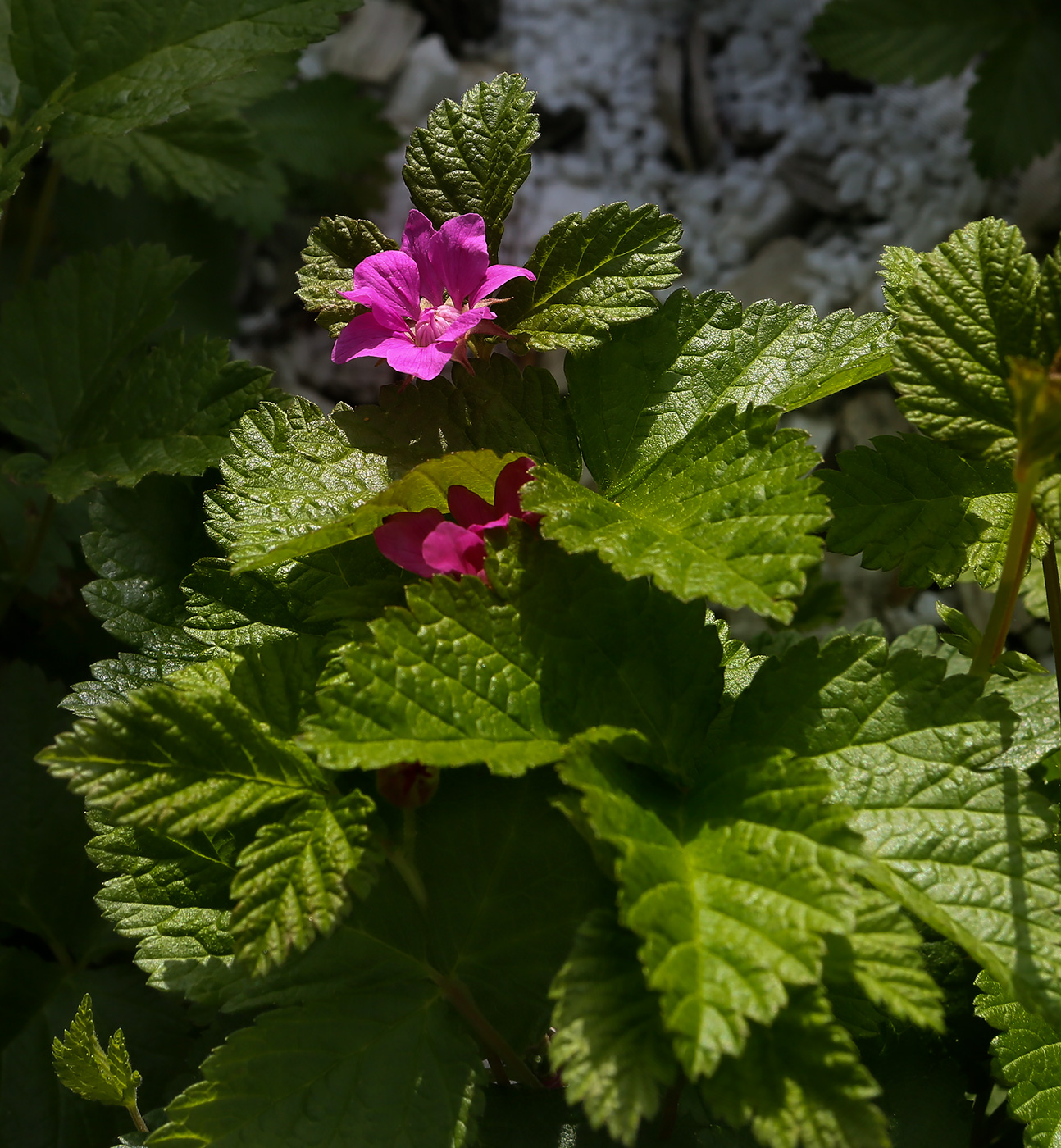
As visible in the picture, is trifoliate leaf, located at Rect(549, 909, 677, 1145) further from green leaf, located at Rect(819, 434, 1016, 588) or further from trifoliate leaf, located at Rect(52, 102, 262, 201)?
trifoliate leaf, located at Rect(52, 102, 262, 201)

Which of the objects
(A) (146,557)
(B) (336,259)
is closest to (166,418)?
(A) (146,557)

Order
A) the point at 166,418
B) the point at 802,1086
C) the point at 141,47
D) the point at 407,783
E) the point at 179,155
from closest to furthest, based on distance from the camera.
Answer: the point at 802,1086 < the point at 407,783 < the point at 166,418 < the point at 141,47 < the point at 179,155

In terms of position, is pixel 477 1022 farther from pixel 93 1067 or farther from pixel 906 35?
pixel 906 35

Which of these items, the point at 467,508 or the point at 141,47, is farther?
the point at 141,47

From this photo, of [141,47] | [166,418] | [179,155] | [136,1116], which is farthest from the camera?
[179,155]

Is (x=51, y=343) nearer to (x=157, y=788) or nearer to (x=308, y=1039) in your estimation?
(x=157, y=788)

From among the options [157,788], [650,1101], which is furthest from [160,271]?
[650,1101]

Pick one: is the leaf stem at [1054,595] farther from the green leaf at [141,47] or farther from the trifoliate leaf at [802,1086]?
the green leaf at [141,47]
